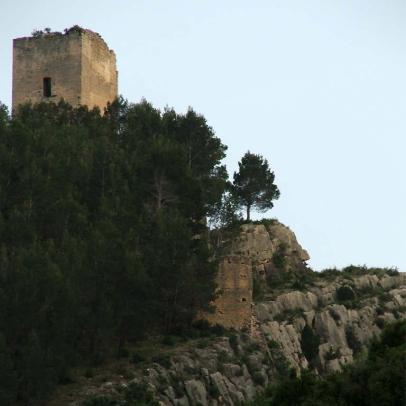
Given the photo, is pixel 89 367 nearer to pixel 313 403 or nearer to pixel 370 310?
pixel 313 403

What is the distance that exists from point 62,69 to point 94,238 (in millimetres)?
20489

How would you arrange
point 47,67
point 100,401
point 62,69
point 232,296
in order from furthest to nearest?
point 47,67 < point 62,69 < point 232,296 < point 100,401

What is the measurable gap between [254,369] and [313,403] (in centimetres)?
1250

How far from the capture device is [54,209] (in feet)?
139

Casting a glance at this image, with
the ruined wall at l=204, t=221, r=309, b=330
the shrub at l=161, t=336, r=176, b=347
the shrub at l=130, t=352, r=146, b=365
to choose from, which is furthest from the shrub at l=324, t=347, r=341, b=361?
the shrub at l=130, t=352, r=146, b=365

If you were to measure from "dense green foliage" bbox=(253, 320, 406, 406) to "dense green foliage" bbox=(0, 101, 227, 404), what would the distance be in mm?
7369

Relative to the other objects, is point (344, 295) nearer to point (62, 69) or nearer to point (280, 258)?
point (280, 258)

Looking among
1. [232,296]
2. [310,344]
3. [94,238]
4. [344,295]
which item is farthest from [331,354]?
[94,238]

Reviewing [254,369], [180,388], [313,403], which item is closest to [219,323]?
[254,369]

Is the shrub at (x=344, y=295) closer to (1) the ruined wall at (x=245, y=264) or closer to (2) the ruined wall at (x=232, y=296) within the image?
(1) the ruined wall at (x=245, y=264)

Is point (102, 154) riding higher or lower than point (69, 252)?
higher

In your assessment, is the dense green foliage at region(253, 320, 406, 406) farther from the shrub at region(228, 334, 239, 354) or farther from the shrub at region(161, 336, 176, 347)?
the shrub at region(228, 334, 239, 354)

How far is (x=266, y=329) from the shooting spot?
4603 cm

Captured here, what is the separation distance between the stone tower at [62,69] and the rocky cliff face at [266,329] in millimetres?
12227
